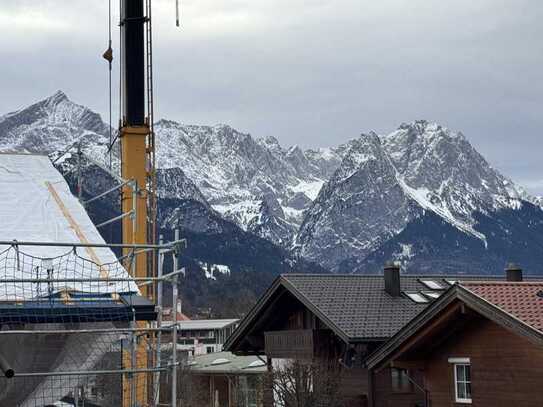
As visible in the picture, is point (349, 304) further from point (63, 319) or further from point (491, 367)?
point (63, 319)

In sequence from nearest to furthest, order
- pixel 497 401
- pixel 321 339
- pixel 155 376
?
pixel 155 376 → pixel 497 401 → pixel 321 339

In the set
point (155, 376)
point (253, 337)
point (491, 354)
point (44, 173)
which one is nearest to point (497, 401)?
point (491, 354)

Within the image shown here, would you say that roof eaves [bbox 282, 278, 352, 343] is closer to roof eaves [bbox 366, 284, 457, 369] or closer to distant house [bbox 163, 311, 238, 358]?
roof eaves [bbox 366, 284, 457, 369]

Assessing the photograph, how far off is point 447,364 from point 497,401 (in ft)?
6.52

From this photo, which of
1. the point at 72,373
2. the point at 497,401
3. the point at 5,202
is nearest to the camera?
the point at 72,373

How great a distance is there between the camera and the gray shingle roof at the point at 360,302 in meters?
34.8

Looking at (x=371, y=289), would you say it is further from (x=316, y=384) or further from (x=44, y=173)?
(x=44, y=173)

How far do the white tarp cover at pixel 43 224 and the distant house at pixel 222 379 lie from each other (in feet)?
112

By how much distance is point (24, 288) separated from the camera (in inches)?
572

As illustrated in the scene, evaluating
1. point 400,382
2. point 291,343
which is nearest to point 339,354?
point 291,343

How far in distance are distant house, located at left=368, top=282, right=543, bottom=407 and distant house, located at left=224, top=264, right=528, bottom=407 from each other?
260 inches

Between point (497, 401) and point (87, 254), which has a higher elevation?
point (87, 254)

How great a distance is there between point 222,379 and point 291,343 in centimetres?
2634

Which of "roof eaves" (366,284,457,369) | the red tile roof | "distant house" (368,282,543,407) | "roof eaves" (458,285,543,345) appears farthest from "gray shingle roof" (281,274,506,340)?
"roof eaves" (458,285,543,345)
